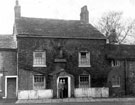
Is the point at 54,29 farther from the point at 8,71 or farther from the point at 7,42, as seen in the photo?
the point at 8,71

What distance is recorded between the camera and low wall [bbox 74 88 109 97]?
92.0ft

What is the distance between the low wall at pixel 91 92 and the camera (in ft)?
92.0

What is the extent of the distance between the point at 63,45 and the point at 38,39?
3.13 meters

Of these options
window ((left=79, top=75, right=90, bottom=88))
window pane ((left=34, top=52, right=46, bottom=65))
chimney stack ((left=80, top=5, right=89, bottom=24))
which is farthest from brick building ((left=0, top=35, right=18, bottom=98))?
chimney stack ((left=80, top=5, right=89, bottom=24))

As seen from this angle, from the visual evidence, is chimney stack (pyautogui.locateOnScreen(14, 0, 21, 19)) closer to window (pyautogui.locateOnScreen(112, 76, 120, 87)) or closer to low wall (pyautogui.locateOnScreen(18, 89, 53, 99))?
low wall (pyautogui.locateOnScreen(18, 89, 53, 99))

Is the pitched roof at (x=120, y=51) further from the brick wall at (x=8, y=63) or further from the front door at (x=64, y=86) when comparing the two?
the brick wall at (x=8, y=63)

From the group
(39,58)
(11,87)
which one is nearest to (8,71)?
(11,87)

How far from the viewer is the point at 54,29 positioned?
30.2m

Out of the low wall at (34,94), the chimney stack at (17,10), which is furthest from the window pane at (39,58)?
the chimney stack at (17,10)

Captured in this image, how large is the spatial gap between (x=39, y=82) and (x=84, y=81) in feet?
18.3

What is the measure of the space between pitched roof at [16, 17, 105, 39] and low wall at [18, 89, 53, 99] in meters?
6.51

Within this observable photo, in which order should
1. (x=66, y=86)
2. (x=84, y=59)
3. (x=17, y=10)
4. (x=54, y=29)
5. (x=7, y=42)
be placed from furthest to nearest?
(x=17, y=10) < (x=54, y=29) < (x=84, y=59) < (x=7, y=42) < (x=66, y=86)

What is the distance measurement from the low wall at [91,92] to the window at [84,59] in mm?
3111

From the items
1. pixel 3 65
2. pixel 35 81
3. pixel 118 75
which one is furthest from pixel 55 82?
pixel 118 75
